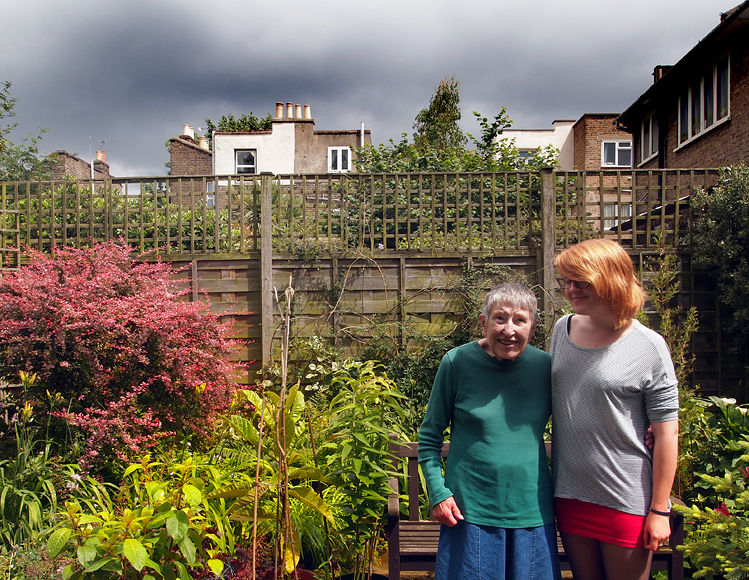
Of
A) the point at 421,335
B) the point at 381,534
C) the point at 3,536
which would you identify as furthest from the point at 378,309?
the point at 3,536

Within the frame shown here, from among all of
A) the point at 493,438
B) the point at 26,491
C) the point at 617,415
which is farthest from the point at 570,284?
the point at 26,491

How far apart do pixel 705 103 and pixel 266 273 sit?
877cm

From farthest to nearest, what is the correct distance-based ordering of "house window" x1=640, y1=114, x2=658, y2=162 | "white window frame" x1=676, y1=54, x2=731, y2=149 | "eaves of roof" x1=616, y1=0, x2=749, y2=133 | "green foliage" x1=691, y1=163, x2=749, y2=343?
1. "house window" x1=640, y1=114, x2=658, y2=162
2. "white window frame" x1=676, y1=54, x2=731, y2=149
3. "eaves of roof" x1=616, y1=0, x2=749, y2=133
4. "green foliage" x1=691, y1=163, x2=749, y2=343

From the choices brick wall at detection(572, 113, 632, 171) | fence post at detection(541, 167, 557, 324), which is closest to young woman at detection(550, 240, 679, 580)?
fence post at detection(541, 167, 557, 324)

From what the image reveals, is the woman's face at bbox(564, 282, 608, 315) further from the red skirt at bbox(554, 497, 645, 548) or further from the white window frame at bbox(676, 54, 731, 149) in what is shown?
the white window frame at bbox(676, 54, 731, 149)

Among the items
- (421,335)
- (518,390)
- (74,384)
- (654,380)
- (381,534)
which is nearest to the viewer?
(654,380)

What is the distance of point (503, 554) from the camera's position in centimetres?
163

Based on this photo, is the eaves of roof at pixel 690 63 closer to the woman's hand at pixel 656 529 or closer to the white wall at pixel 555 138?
the woman's hand at pixel 656 529

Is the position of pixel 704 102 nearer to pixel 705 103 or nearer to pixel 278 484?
pixel 705 103

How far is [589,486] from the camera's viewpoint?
1656 mm

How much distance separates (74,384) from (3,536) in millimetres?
1017

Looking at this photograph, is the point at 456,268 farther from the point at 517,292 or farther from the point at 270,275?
the point at 517,292

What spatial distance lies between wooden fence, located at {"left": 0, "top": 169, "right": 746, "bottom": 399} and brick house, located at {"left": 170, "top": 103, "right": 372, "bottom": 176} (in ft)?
46.7

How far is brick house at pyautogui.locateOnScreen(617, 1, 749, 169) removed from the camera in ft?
25.5
